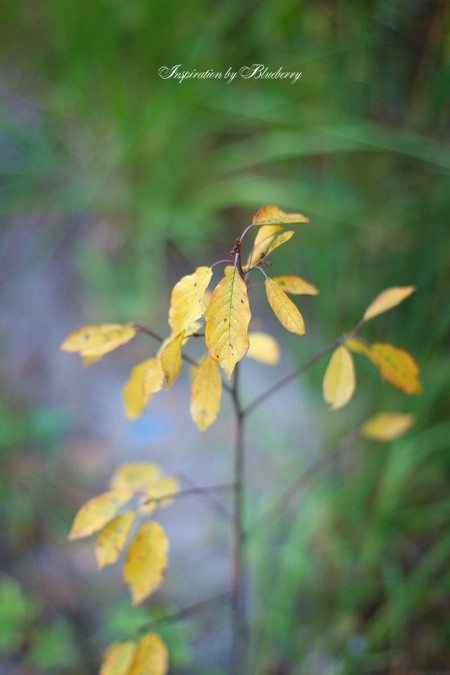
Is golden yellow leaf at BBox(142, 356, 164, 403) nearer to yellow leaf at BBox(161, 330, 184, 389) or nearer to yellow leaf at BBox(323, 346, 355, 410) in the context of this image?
yellow leaf at BBox(161, 330, 184, 389)

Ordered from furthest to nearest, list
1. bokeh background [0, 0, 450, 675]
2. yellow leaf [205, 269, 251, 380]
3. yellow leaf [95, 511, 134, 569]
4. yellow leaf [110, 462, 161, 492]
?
bokeh background [0, 0, 450, 675] < yellow leaf [110, 462, 161, 492] < yellow leaf [95, 511, 134, 569] < yellow leaf [205, 269, 251, 380]

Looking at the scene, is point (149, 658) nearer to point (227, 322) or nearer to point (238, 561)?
point (238, 561)

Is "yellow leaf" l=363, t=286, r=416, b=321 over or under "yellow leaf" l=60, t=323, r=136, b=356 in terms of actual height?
under

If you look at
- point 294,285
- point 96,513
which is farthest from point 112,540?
point 294,285

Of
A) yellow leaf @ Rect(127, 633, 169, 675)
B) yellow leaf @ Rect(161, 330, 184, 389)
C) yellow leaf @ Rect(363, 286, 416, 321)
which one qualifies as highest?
yellow leaf @ Rect(363, 286, 416, 321)

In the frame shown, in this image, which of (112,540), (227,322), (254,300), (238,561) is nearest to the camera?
(227,322)

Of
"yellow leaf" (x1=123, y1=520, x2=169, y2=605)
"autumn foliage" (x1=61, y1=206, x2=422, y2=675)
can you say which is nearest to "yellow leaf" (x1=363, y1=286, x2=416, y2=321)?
"autumn foliage" (x1=61, y1=206, x2=422, y2=675)

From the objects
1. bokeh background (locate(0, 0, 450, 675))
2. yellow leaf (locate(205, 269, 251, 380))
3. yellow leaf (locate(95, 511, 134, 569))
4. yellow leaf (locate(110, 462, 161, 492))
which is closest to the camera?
yellow leaf (locate(205, 269, 251, 380))
